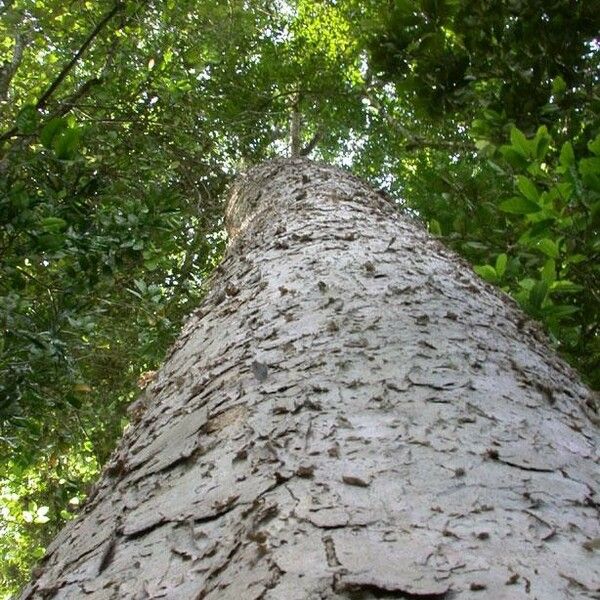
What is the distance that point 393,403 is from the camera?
3.47ft

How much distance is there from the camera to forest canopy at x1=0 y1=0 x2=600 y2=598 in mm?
3066

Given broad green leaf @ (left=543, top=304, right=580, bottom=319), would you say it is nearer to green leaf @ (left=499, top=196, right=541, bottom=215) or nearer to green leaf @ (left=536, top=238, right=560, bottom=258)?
green leaf @ (left=536, top=238, right=560, bottom=258)

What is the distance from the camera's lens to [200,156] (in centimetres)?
600

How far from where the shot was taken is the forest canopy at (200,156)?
3.07 m

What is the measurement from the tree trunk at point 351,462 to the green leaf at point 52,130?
57.9 inches

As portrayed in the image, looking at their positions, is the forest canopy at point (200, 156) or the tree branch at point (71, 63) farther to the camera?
the tree branch at point (71, 63)

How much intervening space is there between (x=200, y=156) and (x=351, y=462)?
541cm

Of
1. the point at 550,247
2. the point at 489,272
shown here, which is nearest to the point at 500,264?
the point at 489,272

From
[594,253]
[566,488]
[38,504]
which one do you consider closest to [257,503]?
[566,488]

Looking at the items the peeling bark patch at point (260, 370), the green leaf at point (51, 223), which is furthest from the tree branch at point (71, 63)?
the peeling bark patch at point (260, 370)

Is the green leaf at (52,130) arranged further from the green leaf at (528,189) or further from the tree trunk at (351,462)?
the green leaf at (528,189)

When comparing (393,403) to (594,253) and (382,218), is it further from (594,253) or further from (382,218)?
(594,253)

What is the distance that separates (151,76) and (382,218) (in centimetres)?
334

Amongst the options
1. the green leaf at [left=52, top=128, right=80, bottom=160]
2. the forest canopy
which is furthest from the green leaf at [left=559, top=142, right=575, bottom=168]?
the green leaf at [left=52, top=128, right=80, bottom=160]
